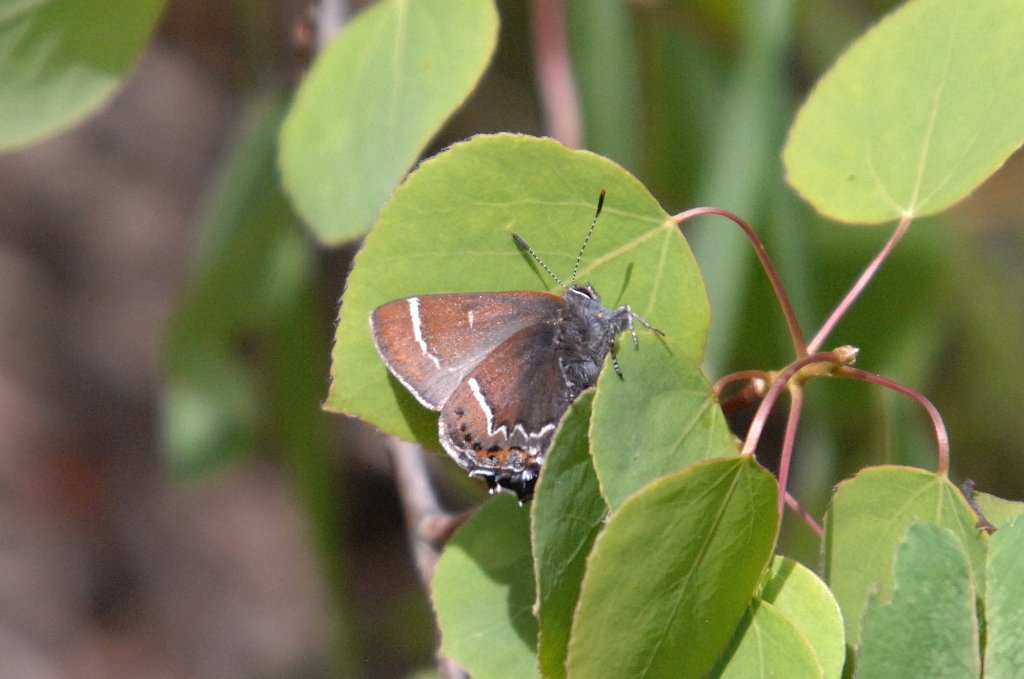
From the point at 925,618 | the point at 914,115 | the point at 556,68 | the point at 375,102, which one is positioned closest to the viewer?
the point at 925,618

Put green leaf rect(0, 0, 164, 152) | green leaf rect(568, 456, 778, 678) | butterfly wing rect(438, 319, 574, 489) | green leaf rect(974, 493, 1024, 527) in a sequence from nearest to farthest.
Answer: green leaf rect(568, 456, 778, 678)
green leaf rect(974, 493, 1024, 527)
butterfly wing rect(438, 319, 574, 489)
green leaf rect(0, 0, 164, 152)

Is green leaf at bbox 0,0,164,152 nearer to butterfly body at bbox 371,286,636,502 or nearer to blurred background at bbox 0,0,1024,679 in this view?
blurred background at bbox 0,0,1024,679

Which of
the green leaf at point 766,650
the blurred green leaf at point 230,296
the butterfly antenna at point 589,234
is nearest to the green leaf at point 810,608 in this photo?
the green leaf at point 766,650

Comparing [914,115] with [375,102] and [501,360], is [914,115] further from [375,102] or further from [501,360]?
[375,102]

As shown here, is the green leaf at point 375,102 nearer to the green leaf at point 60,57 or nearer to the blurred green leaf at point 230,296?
the green leaf at point 60,57

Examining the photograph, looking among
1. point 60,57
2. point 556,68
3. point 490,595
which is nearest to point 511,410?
point 490,595

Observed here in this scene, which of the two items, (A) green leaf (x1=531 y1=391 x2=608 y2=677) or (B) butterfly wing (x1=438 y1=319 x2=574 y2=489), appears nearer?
(A) green leaf (x1=531 y1=391 x2=608 y2=677)

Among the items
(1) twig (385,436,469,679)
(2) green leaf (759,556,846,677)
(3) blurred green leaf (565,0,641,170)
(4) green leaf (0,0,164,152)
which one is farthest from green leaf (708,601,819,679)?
(3) blurred green leaf (565,0,641,170)
